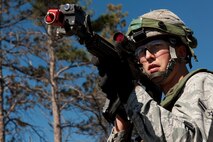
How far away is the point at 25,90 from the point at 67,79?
220cm

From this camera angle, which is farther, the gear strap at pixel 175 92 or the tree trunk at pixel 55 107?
the tree trunk at pixel 55 107

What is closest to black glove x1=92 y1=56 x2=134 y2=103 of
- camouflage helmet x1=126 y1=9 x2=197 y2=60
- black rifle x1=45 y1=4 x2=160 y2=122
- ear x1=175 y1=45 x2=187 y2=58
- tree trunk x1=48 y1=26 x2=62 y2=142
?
black rifle x1=45 y1=4 x2=160 y2=122

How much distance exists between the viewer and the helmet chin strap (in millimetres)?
2963

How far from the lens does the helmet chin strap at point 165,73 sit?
2963 millimetres

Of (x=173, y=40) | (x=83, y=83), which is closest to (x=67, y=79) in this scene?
(x=83, y=83)

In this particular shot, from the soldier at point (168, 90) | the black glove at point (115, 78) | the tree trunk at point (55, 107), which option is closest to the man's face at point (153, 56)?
the soldier at point (168, 90)

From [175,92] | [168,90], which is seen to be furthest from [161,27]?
[175,92]

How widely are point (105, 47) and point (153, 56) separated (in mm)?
530

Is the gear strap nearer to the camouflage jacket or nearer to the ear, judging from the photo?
the camouflage jacket

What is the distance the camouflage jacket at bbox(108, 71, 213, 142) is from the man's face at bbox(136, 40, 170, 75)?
1.29 feet

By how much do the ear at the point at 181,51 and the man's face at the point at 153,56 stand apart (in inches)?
5.1

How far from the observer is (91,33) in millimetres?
2480

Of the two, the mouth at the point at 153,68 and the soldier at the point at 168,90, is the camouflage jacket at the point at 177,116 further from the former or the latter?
the mouth at the point at 153,68

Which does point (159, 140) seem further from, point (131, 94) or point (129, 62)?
point (129, 62)
